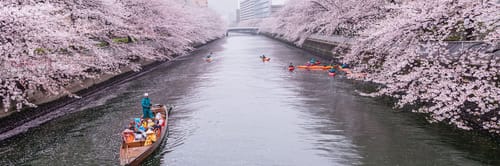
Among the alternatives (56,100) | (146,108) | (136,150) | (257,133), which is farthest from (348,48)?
(136,150)

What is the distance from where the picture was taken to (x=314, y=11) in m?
42.9

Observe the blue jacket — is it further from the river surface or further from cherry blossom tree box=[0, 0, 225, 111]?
cherry blossom tree box=[0, 0, 225, 111]

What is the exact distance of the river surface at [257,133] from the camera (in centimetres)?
1243

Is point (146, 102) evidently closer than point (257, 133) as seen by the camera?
No

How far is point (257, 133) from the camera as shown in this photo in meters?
15.1

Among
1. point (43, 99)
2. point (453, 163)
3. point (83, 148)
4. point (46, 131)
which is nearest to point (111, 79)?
point (43, 99)

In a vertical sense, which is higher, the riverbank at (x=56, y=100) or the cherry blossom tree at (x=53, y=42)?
the cherry blossom tree at (x=53, y=42)

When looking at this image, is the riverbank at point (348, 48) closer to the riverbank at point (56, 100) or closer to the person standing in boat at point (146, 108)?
the person standing in boat at point (146, 108)

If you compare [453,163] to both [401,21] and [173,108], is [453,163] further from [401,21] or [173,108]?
[173,108]

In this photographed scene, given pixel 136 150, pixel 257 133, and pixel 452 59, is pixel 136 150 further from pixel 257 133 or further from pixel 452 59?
pixel 452 59

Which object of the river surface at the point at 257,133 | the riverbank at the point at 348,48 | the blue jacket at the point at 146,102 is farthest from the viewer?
the blue jacket at the point at 146,102

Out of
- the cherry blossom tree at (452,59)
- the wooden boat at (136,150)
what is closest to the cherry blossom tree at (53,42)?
the wooden boat at (136,150)

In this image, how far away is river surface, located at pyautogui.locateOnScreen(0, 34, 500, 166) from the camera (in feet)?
40.8

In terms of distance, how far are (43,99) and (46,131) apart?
13.3ft
